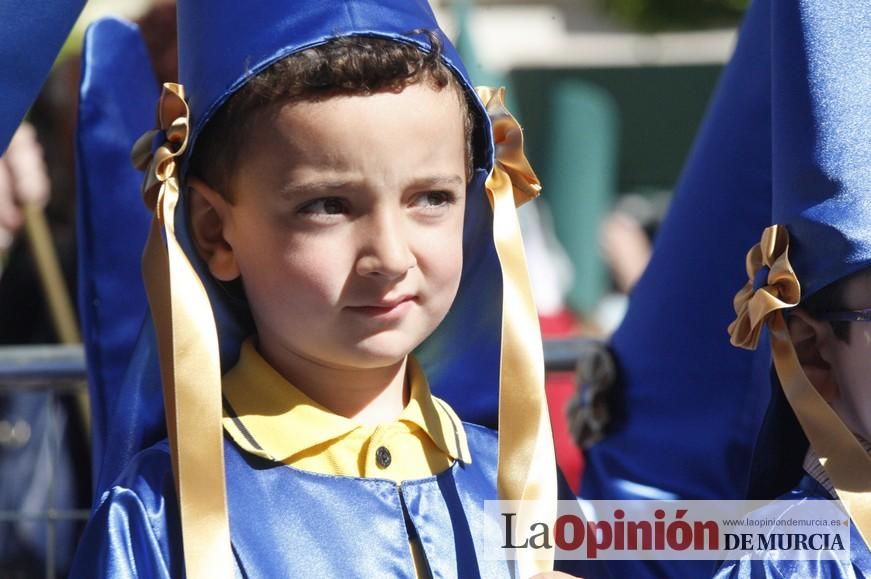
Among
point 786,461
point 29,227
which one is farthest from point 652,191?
point 786,461

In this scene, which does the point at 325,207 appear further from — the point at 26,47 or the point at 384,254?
the point at 26,47

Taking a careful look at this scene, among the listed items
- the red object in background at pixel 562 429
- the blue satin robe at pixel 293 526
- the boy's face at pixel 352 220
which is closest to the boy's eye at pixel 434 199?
the boy's face at pixel 352 220

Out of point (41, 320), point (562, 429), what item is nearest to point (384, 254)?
point (41, 320)

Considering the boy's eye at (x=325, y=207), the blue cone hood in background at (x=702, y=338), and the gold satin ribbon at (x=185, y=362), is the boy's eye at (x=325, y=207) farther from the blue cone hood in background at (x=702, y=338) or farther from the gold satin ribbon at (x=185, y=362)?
the blue cone hood in background at (x=702, y=338)

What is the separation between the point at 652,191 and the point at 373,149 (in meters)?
9.47

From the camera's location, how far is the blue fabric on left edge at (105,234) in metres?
2.36

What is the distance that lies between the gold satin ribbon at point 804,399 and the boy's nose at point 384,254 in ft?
1.79

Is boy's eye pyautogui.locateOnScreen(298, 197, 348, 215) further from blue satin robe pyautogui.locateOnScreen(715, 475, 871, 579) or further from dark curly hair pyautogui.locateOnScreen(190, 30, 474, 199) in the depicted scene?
blue satin robe pyautogui.locateOnScreen(715, 475, 871, 579)

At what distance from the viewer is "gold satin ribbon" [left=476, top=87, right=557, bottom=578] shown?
7.16ft

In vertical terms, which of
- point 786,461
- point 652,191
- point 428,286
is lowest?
point 786,461

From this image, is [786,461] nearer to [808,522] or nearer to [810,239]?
[808,522]

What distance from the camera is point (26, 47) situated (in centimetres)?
209

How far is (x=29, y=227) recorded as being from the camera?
3664 mm

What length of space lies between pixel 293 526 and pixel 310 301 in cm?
30
